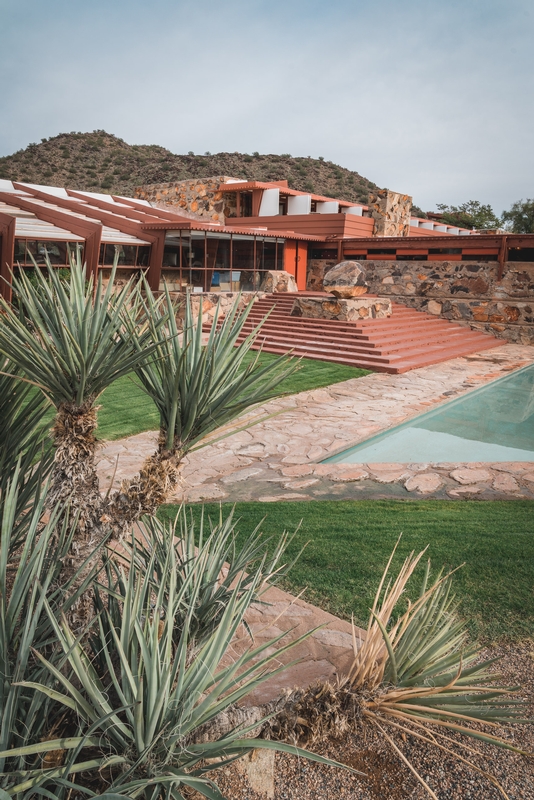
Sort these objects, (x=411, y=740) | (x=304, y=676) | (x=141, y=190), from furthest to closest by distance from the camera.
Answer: (x=141, y=190) → (x=304, y=676) → (x=411, y=740)

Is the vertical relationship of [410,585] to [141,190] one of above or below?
below

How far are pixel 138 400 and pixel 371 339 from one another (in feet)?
23.8

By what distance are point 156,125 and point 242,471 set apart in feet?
196

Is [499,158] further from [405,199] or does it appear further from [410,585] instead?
[410,585]

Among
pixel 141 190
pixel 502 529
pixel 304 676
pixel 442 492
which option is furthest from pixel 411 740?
pixel 141 190

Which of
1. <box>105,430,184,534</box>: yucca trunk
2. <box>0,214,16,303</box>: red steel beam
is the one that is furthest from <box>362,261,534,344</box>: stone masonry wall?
<box>105,430,184,534</box>: yucca trunk

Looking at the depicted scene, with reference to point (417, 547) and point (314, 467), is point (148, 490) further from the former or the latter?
point (314, 467)

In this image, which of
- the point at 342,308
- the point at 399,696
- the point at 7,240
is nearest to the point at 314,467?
the point at 399,696

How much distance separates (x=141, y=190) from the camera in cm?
2858

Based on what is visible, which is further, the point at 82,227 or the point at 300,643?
the point at 82,227

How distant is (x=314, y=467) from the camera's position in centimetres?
725

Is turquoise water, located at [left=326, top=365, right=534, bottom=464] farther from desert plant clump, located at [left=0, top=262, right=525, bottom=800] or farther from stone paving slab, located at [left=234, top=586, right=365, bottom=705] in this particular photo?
desert plant clump, located at [left=0, top=262, right=525, bottom=800]

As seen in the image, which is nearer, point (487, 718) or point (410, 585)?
point (487, 718)

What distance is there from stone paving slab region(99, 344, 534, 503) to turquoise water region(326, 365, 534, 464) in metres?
0.22
